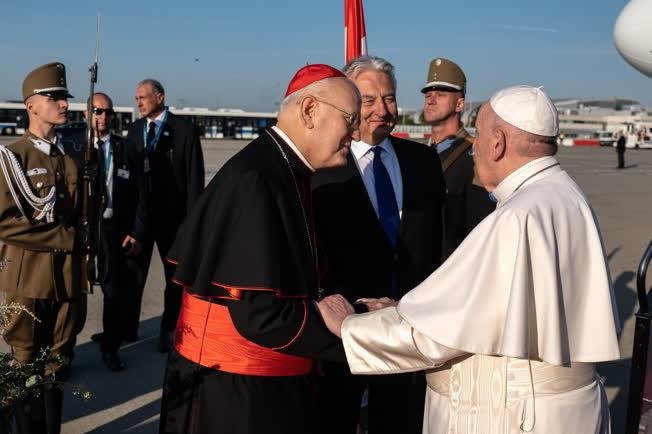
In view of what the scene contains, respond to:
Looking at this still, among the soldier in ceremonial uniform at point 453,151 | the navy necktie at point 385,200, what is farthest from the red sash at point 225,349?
the soldier in ceremonial uniform at point 453,151

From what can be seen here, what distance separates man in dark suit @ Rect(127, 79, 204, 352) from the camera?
6.06 metres

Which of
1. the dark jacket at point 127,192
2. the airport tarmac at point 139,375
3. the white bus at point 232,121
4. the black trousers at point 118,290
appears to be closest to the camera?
the airport tarmac at point 139,375

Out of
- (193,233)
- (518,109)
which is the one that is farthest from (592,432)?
(193,233)

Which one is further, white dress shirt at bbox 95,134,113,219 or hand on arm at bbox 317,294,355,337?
white dress shirt at bbox 95,134,113,219

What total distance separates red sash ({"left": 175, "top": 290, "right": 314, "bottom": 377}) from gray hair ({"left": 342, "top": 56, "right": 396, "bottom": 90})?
1504 mm

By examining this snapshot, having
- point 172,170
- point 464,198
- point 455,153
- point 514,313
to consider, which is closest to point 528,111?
point 514,313

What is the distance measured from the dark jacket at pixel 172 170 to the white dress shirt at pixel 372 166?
2.91 m

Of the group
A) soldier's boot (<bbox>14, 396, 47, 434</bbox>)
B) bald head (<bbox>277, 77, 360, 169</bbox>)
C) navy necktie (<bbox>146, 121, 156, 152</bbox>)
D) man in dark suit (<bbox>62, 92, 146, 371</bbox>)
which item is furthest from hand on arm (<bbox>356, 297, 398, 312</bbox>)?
navy necktie (<bbox>146, 121, 156, 152</bbox>)

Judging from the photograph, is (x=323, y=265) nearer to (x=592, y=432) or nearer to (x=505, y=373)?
(x=505, y=373)

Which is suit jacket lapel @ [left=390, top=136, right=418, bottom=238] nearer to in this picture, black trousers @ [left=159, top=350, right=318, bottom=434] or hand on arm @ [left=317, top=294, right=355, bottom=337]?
hand on arm @ [left=317, top=294, right=355, bottom=337]

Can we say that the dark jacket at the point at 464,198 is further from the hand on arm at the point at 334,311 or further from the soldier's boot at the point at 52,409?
the soldier's boot at the point at 52,409

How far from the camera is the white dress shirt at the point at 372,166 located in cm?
339

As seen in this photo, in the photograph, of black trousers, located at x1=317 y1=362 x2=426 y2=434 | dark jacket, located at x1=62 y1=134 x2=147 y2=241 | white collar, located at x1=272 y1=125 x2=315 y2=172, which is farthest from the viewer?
dark jacket, located at x1=62 y1=134 x2=147 y2=241

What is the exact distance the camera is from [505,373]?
2.23 meters
